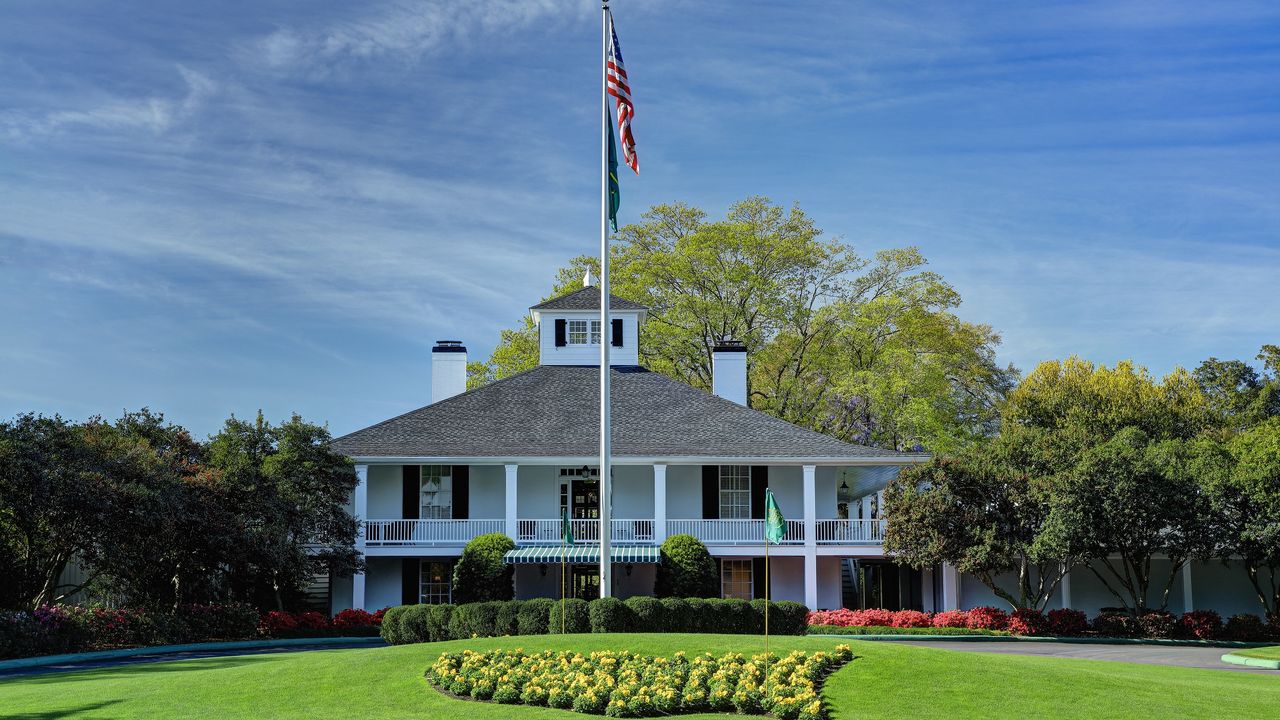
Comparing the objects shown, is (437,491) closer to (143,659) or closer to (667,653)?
(143,659)

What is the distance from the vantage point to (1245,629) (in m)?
35.6

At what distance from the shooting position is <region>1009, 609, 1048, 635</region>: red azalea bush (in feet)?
116

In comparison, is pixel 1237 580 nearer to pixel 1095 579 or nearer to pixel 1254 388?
pixel 1095 579

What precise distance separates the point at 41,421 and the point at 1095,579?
103ft

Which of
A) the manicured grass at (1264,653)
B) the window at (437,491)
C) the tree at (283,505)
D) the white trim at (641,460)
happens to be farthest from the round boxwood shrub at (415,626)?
the manicured grass at (1264,653)

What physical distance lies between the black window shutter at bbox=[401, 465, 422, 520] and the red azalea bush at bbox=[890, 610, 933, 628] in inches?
591

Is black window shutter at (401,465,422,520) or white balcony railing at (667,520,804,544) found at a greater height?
black window shutter at (401,465,422,520)

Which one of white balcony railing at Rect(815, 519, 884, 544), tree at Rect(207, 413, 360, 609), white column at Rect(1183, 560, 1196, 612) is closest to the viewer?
tree at Rect(207, 413, 360, 609)

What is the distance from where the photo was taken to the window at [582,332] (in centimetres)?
4584

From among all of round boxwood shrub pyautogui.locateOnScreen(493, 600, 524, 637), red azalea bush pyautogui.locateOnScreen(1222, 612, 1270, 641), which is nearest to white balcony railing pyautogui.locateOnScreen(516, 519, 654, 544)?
round boxwood shrub pyautogui.locateOnScreen(493, 600, 524, 637)

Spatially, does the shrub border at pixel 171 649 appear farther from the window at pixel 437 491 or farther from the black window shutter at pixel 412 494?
the window at pixel 437 491

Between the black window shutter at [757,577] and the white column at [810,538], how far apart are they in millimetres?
1686

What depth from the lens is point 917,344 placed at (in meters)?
56.7

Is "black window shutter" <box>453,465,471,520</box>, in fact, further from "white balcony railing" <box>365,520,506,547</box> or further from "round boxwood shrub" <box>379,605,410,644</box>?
"round boxwood shrub" <box>379,605,410,644</box>
